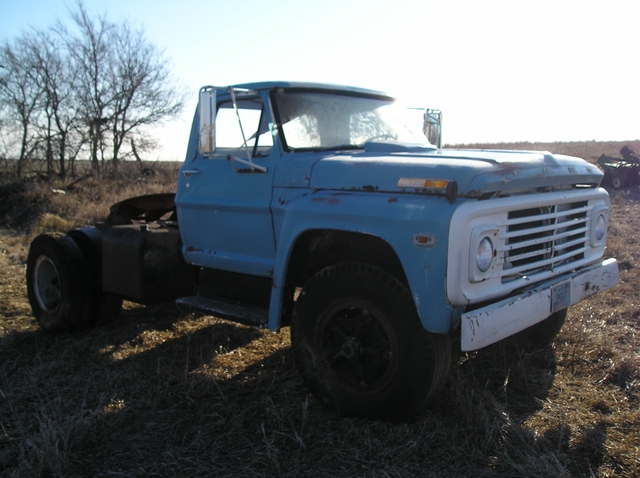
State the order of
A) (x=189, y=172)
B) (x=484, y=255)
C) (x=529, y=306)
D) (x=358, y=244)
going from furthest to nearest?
(x=189, y=172) → (x=358, y=244) → (x=529, y=306) → (x=484, y=255)

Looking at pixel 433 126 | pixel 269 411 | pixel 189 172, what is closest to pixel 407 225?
pixel 269 411

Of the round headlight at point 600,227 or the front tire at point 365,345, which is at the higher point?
the round headlight at point 600,227

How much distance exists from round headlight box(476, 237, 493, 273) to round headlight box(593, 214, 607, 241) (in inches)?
58.9

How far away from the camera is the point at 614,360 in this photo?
449 centimetres

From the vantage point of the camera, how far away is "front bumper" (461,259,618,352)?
3.11 m

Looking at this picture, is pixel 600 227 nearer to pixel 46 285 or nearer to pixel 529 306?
pixel 529 306

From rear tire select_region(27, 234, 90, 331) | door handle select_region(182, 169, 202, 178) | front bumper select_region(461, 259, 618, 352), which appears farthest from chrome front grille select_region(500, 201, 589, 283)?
rear tire select_region(27, 234, 90, 331)

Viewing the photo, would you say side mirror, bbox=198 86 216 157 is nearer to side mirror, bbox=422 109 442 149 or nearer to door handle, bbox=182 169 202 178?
door handle, bbox=182 169 202 178

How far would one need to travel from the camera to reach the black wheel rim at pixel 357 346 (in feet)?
11.5

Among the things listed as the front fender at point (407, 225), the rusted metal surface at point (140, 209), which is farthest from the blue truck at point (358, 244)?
the rusted metal surface at point (140, 209)

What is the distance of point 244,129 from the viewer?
4602 mm

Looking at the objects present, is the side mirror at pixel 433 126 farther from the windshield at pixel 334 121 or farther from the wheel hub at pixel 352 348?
the wheel hub at pixel 352 348

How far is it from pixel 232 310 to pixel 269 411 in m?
0.97

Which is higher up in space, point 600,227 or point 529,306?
point 600,227
